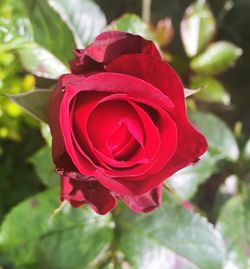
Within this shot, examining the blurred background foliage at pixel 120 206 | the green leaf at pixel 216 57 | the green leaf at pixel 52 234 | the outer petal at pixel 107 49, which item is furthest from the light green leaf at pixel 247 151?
the outer petal at pixel 107 49

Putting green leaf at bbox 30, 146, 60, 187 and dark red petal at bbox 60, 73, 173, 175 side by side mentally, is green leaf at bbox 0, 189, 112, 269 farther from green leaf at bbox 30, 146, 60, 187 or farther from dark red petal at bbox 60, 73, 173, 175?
dark red petal at bbox 60, 73, 173, 175

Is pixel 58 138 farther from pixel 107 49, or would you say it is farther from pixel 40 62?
pixel 40 62

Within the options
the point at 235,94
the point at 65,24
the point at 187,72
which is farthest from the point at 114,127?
the point at 235,94

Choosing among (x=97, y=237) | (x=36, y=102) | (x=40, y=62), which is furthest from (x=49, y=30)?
(x=97, y=237)

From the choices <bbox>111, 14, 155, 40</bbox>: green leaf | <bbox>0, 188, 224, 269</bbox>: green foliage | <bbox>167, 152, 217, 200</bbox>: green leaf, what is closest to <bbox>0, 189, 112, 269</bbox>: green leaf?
<bbox>0, 188, 224, 269</bbox>: green foliage

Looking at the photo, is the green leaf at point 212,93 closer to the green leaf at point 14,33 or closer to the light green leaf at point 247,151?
the light green leaf at point 247,151

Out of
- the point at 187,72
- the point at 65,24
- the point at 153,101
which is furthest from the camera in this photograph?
the point at 187,72

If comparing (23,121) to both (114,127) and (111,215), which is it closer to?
(111,215)
